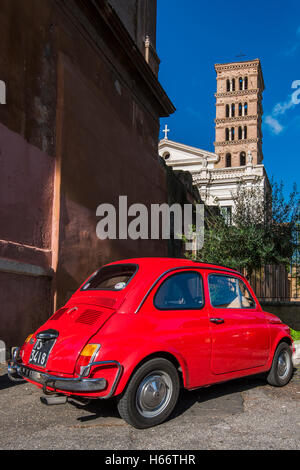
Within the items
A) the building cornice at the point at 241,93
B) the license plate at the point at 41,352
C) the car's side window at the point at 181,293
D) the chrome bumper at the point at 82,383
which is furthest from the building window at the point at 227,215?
the building cornice at the point at 241,93

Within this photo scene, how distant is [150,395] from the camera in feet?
12.4

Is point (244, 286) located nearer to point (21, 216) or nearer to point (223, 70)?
point (21, 216)

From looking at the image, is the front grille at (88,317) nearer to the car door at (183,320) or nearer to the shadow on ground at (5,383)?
the car door at (183,320)

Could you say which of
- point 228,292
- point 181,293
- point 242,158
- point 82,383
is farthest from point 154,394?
point 242,158

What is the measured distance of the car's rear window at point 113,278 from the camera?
4.51 metres

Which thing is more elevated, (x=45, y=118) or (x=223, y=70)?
(x=223, y=70)

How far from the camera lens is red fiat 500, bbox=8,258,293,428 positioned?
3.62m

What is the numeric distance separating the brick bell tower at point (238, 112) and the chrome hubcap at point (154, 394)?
205 feet

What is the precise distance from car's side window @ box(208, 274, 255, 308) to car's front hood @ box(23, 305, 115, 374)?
1.38m

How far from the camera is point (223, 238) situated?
10.7 m

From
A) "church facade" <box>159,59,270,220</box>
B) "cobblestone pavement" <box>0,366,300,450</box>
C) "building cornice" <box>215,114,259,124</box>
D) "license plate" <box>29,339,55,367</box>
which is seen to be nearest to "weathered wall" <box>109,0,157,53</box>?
"license plate" <box>29,339,55,367</box>

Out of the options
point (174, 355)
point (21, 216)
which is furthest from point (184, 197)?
point (174, 355)

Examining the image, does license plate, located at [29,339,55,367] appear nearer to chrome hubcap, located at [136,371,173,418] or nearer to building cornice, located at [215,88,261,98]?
chrome hubcap, located at [136,371,173,418]

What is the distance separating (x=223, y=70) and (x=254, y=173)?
87.5ft
